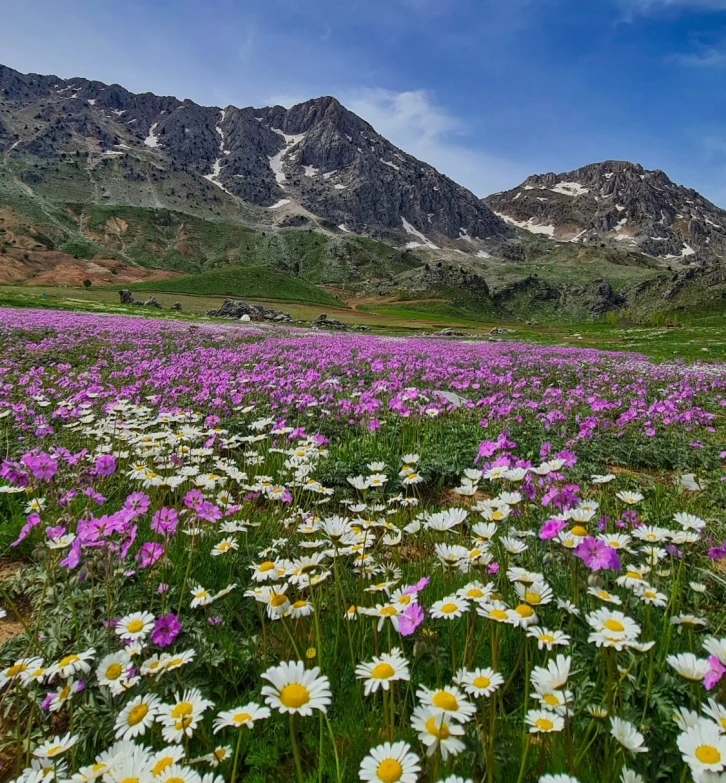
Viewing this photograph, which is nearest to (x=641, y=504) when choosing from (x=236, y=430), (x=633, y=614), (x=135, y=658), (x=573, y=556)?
(x=633, y=614)

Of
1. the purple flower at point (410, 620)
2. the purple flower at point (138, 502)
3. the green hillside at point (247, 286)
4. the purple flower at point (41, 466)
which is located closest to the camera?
the purple flower at point (410, 620)

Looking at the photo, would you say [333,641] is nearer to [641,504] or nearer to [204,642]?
[204,642]

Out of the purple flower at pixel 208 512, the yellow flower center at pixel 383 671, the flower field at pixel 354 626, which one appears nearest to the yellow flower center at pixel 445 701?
the flower field at pixel 354 626

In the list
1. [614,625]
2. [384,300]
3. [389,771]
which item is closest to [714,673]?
[614,625]

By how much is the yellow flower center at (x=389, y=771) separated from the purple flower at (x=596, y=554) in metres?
1.17

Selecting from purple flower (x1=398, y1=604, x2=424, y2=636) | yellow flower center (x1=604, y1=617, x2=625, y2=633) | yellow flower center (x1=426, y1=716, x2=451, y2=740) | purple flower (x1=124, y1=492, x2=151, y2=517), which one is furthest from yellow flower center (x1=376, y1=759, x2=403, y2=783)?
purple flower (x1=124, y1=492, x2=151, y2=517)

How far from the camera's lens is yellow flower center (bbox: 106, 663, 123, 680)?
1979 mm

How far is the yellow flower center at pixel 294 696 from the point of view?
4.70 feet

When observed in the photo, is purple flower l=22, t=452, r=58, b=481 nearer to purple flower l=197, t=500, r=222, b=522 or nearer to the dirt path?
purple flower l=197, t=500, r=222, b=522

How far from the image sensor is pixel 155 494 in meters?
4.43

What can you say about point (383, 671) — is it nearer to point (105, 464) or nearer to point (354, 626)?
point (354, 626)

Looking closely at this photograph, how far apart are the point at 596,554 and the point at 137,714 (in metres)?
1.93

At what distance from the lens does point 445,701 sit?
4.69 feet

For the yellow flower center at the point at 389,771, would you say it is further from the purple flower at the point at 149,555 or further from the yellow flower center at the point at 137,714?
the purple flower at the point at 149,555
